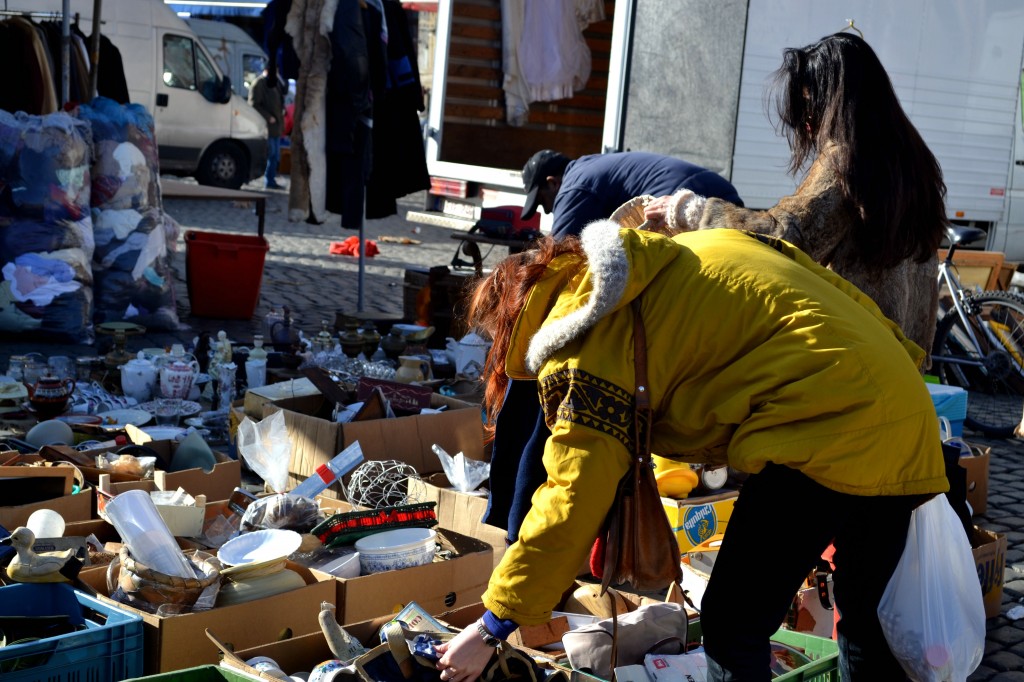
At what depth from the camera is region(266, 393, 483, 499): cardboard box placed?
411cm

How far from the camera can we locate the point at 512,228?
747 centimetres

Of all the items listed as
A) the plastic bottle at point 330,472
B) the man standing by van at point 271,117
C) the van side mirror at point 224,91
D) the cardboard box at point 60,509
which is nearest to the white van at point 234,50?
the man standing by van at point 271,117

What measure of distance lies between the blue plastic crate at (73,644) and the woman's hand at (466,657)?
0.86 m

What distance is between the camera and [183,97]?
16062 millimetres

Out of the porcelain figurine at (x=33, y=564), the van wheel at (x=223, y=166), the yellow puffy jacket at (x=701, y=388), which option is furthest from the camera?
the van wheel at (x=223, y=166)

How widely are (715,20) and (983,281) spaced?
10.5 feet

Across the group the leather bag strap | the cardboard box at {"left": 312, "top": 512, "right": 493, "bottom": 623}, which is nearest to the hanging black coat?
the cardboard box at {"left": 312, "top": 512, "right": 493, "bottom": 623}

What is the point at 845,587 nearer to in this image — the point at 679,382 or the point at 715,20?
the point at 679,382

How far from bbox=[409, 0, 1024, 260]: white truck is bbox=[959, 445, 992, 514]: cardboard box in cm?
276

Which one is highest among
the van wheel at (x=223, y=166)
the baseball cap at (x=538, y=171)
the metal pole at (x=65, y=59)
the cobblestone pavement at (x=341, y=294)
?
the metal pole at (x=65, y=59)

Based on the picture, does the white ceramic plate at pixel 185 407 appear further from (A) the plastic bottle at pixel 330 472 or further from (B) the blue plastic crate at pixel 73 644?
(B) the blue plastic crate at pixel 73 644

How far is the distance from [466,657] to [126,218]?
229 inches

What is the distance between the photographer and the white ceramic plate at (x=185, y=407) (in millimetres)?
5145

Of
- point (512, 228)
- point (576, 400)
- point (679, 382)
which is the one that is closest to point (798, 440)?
point (679, 382)
